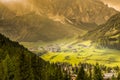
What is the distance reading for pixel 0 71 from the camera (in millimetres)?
117688

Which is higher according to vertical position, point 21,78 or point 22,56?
point 22,56

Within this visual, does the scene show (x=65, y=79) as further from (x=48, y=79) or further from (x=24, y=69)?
(x=24, y=69)

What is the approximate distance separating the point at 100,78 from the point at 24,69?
1300 inches

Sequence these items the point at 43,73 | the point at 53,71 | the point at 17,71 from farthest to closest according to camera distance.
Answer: the point at 43,73
the point at 53,71
the point at 17,71

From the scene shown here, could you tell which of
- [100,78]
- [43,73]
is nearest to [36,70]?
[43,73]

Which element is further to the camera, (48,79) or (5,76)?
(48,79)

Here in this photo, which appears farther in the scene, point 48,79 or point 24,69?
point 48,79

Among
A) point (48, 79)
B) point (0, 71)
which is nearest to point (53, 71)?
point (48, 79)

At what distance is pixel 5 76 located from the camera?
115 m

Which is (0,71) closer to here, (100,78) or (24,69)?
(24,69)

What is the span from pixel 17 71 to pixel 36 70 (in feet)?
61.9

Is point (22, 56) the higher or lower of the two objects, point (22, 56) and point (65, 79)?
the higher

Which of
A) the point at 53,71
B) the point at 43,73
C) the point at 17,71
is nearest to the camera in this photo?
the point at 17,71

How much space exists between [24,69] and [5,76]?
25.0ft
